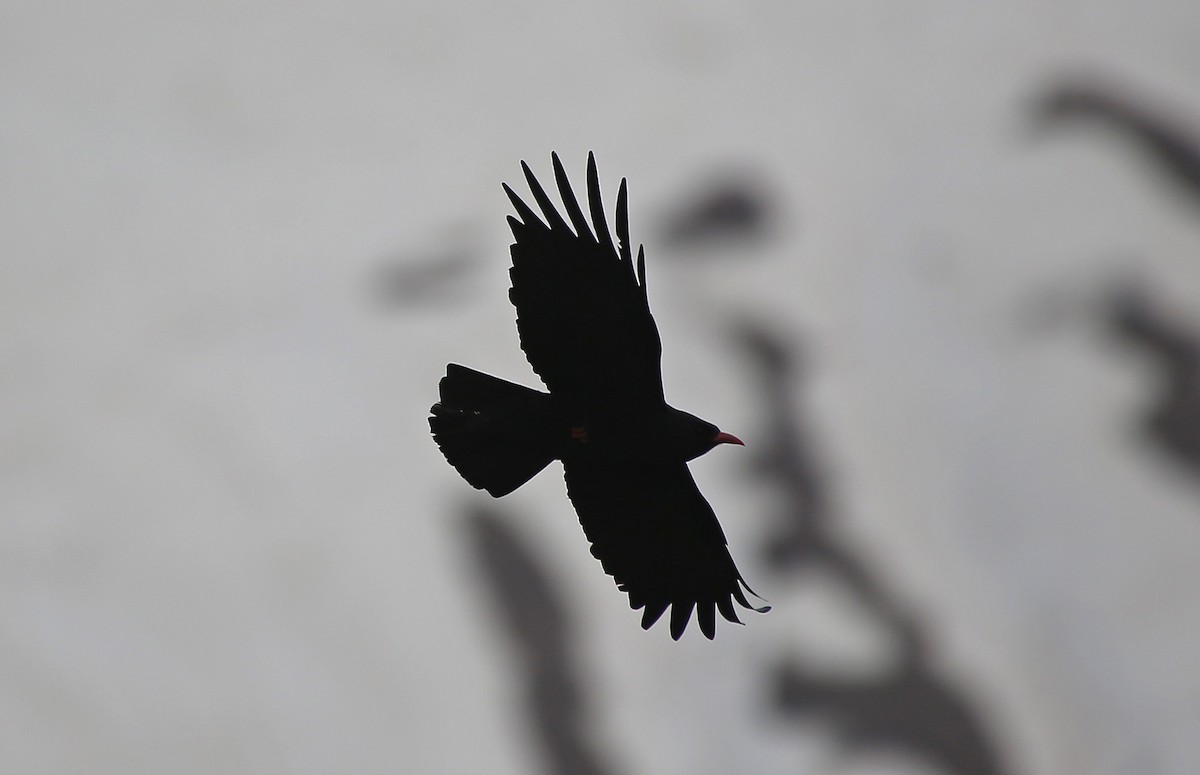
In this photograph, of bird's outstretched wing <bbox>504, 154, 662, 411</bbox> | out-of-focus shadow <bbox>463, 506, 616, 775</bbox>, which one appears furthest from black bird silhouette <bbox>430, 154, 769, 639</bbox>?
out-of-focus shadow <bbox>463, 506, 616, 775</bbox>

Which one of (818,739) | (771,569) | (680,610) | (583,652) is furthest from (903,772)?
(680,610)

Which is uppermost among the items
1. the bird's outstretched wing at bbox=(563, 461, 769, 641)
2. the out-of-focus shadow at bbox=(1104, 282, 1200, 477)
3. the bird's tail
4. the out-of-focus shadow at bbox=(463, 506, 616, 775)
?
the out-of-focus shadow at bbox=(1104, 282, 1200, 477)

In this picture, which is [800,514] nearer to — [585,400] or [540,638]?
[540,638]

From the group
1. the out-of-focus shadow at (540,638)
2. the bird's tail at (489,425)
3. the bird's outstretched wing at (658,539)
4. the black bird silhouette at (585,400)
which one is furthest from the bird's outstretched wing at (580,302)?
the out-of-focus shadow at (540,638)

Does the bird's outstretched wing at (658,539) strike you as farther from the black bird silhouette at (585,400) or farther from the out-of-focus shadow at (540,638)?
the out-of-focus shadow at (540,638)

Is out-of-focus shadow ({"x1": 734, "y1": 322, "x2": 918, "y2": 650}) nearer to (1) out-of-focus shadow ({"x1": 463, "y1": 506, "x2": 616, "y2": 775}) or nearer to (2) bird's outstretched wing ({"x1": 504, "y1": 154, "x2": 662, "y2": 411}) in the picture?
(1) out-of-focus shadow ({"x1": 463, "y1": 506, "x2": 616, "y2": 775})

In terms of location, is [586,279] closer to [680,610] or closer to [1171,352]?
[680,610]
